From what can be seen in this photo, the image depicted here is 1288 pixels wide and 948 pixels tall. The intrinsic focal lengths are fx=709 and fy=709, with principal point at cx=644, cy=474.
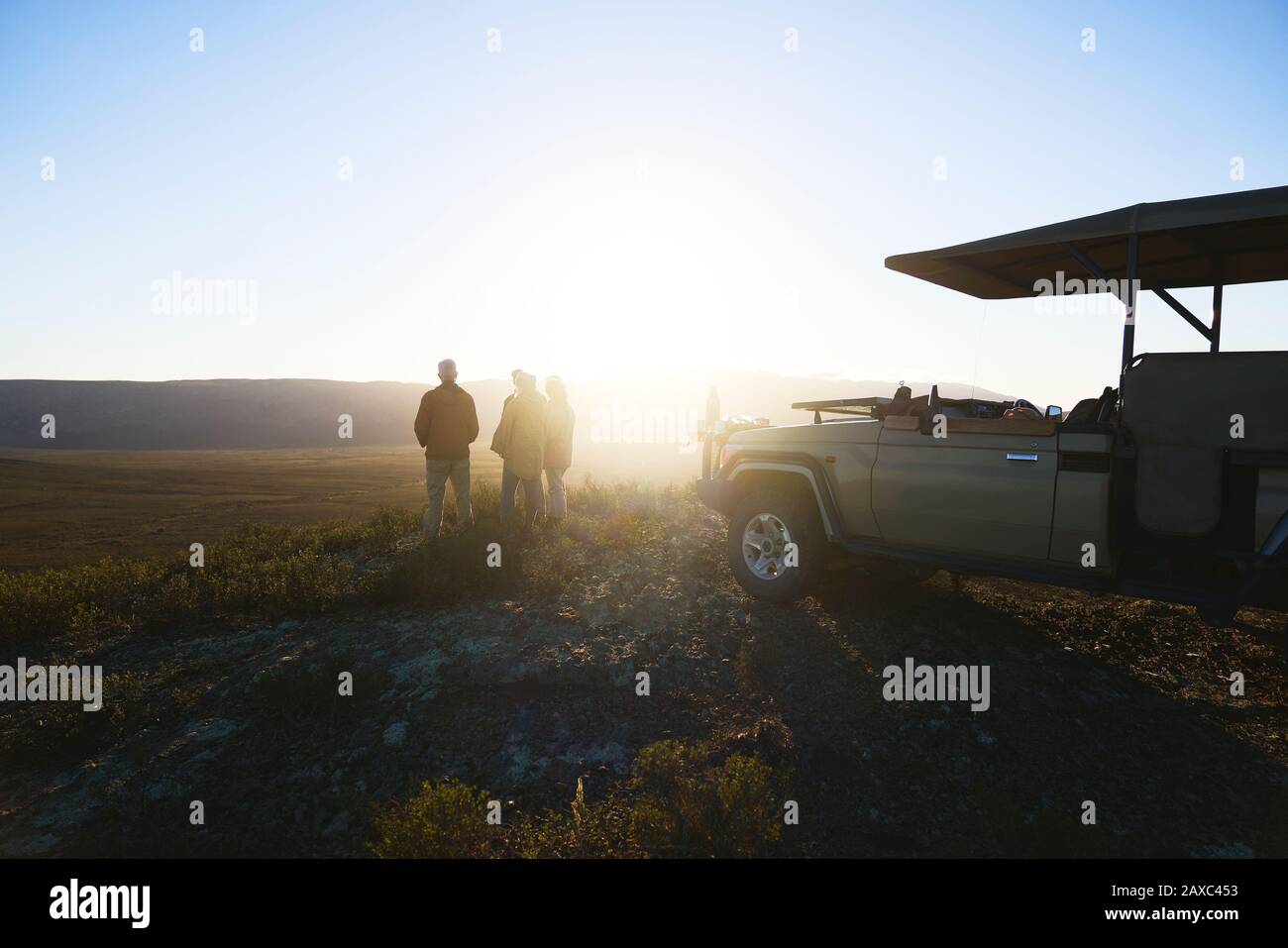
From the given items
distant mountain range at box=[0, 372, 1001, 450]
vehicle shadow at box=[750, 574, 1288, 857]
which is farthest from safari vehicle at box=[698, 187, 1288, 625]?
distant mountain range at box=[0, 372, 1001, 450]

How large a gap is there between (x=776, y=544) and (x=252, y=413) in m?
99.1

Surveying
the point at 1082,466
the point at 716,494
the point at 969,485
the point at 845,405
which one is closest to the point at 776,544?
the point at 716,494

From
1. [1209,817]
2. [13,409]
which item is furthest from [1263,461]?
[13,409]

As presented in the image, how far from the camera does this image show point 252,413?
9038 centimetres

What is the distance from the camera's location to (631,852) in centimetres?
315

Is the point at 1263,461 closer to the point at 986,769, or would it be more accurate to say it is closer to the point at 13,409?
the point at 986,769

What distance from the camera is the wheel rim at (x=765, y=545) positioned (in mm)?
5816

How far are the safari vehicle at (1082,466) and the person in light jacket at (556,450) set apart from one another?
3665 mm

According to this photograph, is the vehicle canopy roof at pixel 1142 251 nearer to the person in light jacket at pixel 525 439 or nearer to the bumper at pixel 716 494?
the bumper at pixel 716 494

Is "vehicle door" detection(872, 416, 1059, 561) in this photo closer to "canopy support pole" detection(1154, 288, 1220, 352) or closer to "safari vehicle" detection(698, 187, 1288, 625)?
"safari vehicle" detection(698, 187, 1288, 625)

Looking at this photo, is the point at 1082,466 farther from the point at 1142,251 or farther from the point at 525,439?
the point at 525,439

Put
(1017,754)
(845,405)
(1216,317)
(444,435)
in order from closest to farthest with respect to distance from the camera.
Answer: (1017,754) < (1216,317) < (845,405) < (444,435)

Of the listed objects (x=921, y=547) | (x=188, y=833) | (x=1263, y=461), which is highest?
(x=1263, y=461)
